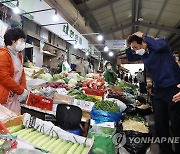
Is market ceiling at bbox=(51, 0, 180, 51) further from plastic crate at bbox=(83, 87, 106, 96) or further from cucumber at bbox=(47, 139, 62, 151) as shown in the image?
cucumber at bbox=(47, 139, 62, 151)

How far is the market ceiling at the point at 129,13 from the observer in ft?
27.6

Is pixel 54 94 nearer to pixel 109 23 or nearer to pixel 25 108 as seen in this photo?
pixel 25 108

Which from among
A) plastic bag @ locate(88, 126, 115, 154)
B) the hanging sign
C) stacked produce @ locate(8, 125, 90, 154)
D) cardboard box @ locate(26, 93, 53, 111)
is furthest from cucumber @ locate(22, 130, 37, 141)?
the hanging sign

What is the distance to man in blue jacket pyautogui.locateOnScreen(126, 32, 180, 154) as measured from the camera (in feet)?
9.93

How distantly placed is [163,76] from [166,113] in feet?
2.20

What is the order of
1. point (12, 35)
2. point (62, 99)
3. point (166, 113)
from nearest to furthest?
point (12, 35)
point (166, 113)
point (62, 99)

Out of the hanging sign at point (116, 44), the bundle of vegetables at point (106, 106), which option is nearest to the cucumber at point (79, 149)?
the bundle of vegetables at point (106, 106)

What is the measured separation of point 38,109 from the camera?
11.0 feet

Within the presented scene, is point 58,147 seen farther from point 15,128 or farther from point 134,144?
point 134,144

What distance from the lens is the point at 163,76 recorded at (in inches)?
121

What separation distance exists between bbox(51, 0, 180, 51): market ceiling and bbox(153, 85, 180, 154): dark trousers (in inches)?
207

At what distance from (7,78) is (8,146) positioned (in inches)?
66.7

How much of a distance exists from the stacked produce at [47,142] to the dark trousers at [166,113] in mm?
1974

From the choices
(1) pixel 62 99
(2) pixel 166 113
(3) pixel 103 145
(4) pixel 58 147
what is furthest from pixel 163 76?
(4) pixel 58 147
